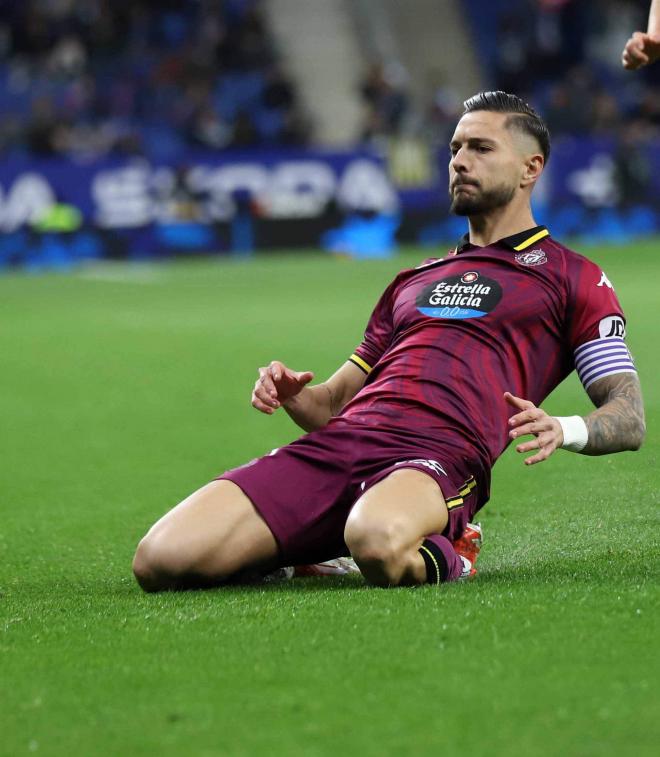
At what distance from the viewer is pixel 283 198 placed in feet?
77.3

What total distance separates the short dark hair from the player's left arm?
0.97 metres

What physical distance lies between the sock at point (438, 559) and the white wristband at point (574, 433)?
479 mm

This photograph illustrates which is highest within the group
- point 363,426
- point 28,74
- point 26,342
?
point 28,74

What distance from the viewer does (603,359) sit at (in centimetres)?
490

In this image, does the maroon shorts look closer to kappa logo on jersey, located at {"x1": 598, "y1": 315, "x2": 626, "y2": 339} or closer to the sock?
the sock

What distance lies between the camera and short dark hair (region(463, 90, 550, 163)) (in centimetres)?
529

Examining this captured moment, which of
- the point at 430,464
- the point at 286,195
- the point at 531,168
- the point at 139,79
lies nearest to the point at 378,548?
the point at 430,464

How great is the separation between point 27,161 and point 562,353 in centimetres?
1795

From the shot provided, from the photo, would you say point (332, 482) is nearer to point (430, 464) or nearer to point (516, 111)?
point (430, 464)

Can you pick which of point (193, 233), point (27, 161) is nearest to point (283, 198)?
point (193, 233)

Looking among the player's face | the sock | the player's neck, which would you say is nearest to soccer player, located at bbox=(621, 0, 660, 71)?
the player's face

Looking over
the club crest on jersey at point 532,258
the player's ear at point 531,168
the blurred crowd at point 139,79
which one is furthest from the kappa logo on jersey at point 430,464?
the blurred crowd at point 139,79

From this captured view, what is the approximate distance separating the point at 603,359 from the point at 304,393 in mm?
1086

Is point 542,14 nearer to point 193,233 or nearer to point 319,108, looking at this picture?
point 319,108
